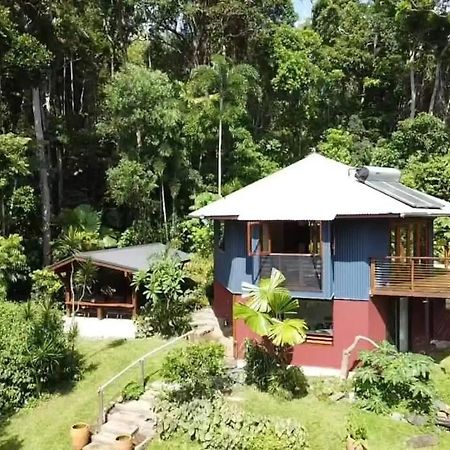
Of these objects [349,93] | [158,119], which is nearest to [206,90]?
[158,119]

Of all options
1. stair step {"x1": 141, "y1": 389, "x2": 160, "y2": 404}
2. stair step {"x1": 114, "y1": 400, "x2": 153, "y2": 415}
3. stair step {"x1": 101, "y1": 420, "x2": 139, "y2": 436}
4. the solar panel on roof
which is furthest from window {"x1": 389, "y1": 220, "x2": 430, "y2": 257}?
stair step {"x1": 101, "y1": 420, "x2": 139, "y2": 436}

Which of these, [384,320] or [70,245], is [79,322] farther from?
[384,320]

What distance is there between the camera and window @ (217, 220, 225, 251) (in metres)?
19.2

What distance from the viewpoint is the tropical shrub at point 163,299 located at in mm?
18797

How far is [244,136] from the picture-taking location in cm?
3047

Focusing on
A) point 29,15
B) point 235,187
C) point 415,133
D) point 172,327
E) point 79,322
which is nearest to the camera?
point 172,327

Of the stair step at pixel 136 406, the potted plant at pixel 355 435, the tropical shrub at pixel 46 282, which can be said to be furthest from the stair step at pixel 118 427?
the tropical shrub at pixel 46 282

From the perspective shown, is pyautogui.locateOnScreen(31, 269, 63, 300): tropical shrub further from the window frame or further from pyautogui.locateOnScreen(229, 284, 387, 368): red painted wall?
pyautogui.locateOnScreen(229, 284, 387, 368): red painted wall

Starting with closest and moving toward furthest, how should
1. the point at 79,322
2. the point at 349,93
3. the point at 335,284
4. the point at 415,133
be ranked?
1. the point at 335,284
2. the point at 79,322
3. the point at 415,133
4. the point at 349,93

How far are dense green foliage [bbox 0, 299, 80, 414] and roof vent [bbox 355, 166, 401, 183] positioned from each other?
9.95 meters

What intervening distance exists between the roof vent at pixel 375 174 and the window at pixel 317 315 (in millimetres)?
3922

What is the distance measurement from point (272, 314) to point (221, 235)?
247 inches

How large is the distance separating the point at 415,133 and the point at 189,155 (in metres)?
13.3

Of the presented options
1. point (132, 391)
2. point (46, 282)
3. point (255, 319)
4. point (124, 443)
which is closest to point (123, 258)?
point (46, 282)
